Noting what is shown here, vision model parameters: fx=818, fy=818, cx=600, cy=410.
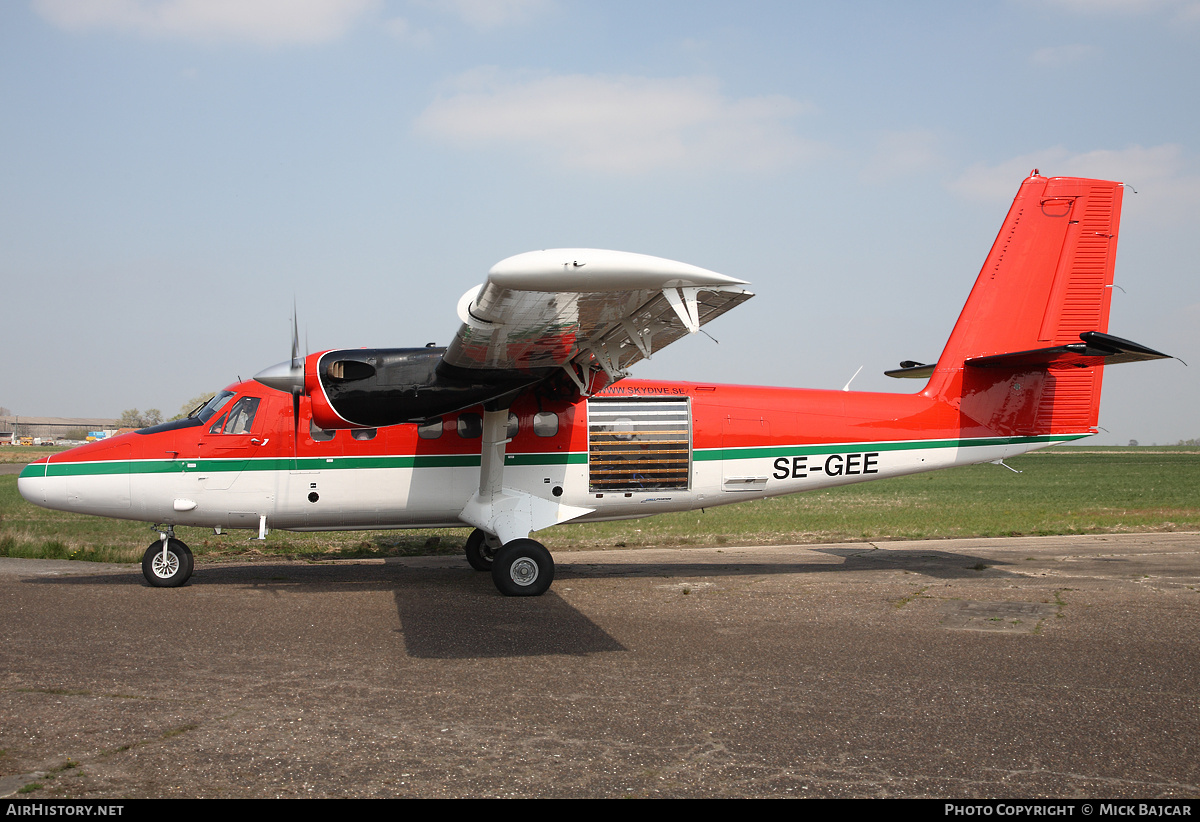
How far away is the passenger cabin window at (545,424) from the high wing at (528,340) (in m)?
0.75

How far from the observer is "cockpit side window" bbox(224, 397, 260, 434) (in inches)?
443

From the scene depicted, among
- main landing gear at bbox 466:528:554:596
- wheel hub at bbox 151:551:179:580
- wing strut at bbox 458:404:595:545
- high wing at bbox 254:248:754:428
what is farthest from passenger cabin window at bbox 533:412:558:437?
wheel hub at bbox 151:551:179:580

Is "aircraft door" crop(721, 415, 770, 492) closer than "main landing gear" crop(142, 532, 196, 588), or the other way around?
"main landing gear" crop(142, 532, 196, 588)

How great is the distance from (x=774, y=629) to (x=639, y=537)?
30.0ft

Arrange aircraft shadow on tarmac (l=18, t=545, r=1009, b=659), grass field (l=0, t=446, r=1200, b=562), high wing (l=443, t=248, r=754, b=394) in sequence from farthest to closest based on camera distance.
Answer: grass field (l=0, t=446, r=1200, b=562), aircraft shadow on tarmac (l=18, t=545, r=1009, b=659), high wing (l=443, t=248, r=754, b=394)

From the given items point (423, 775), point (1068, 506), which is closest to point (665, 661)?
point (423, 775)

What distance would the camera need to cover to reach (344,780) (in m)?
4.61

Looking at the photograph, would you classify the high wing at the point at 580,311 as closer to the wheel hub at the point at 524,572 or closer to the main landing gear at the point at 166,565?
the wheel hub at the point at 524,572

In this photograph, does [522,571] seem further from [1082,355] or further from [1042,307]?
[1042,307]

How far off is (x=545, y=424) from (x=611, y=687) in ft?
18.5

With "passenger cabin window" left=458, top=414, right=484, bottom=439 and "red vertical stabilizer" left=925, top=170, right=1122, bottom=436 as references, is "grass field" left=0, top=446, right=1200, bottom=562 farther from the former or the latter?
"red vertical stabilizer" left=925, top=170, right=1122, bottom=436

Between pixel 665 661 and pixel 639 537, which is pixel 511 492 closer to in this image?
pixel 665 661

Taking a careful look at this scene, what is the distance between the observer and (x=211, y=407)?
1141cm

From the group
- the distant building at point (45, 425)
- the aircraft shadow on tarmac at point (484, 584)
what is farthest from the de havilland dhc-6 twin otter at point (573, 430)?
the distant building at point (45, 425)
